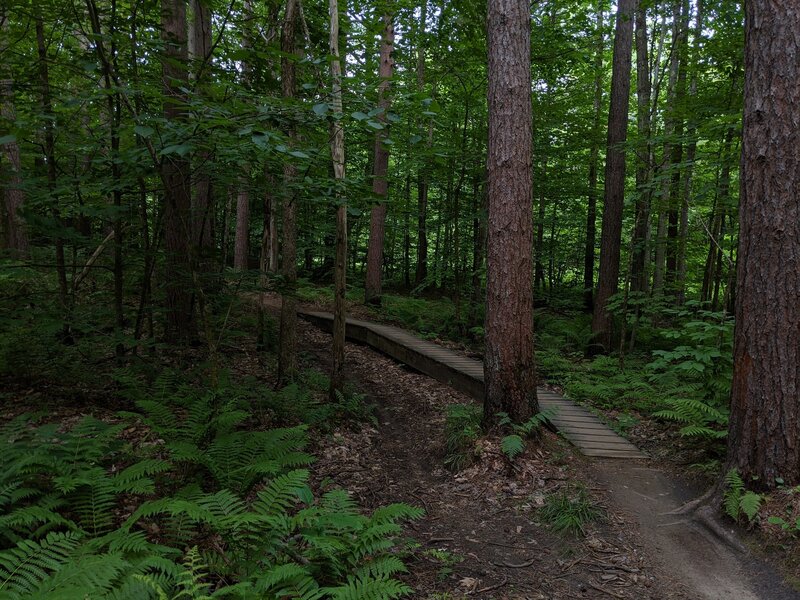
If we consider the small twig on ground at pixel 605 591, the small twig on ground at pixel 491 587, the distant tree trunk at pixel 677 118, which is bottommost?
the small twig on ground at pixel 491 587

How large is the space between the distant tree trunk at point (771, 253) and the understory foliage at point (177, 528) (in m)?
3.12

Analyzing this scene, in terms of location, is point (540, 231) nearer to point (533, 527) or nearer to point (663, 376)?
point (663, 376)

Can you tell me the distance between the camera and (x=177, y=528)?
3.00 meters

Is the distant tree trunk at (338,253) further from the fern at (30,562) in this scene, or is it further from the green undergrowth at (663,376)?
the fern at (30,562)

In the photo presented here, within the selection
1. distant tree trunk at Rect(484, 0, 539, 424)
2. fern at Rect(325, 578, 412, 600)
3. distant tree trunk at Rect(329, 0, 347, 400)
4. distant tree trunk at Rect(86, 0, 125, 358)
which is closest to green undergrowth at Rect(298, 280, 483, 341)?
distant tree trunk at Rect(329, 0, 347, 400)

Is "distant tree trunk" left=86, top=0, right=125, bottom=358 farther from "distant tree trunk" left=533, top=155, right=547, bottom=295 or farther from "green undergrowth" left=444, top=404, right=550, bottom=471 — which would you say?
"distant tree trunk" left=533, top=155, right=547, bottom=295

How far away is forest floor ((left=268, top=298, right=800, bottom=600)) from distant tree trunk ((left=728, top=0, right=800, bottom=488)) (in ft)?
2.93

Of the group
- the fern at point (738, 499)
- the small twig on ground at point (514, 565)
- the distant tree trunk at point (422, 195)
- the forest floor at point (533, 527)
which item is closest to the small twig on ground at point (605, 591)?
the forest floor at point (533, 527)

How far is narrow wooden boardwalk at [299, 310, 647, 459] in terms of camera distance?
556 centimetres

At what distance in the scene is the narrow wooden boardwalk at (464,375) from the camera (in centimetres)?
556

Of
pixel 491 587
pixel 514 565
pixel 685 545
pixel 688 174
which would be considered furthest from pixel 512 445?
pixel 688 174

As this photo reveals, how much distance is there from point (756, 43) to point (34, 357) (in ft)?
27.8

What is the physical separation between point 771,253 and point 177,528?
5.08 m

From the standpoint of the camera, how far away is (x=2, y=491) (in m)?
2.76
